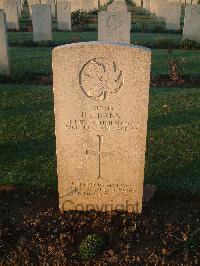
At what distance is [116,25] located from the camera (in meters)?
13.6

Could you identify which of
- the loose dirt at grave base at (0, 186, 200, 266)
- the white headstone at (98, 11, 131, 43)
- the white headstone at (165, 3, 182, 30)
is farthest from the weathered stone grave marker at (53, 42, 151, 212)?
the white headstone at (165, 3, 182, 30)

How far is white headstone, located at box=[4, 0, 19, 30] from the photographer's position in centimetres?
1916

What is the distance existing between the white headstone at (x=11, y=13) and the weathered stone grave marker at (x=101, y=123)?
16063 mm

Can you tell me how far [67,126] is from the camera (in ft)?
14.8

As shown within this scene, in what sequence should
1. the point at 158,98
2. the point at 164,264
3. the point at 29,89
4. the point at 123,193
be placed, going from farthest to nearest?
the point at 29,89, the point at 158,98, the point at 123,193, the point at 164,264

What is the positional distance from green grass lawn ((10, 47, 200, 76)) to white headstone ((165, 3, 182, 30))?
17.9ft

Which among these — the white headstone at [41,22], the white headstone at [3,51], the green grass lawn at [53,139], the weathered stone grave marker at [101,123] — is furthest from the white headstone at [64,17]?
the weathered stone grave marker at [101,123]

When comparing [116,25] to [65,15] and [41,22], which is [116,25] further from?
[65,15]

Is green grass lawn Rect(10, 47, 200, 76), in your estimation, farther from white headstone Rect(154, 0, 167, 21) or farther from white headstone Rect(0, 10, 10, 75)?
white headstone Rect(154, 0, 167, 21)

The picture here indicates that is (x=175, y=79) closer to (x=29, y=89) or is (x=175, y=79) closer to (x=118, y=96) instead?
(x=29, y=89)

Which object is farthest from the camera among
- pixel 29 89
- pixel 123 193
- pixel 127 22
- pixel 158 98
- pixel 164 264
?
pixel 127 22

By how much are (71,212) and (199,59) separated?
989 centimetres

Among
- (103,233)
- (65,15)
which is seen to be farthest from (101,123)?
(65,15)

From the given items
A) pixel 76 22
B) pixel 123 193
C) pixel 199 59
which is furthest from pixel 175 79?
pixel 76 22
